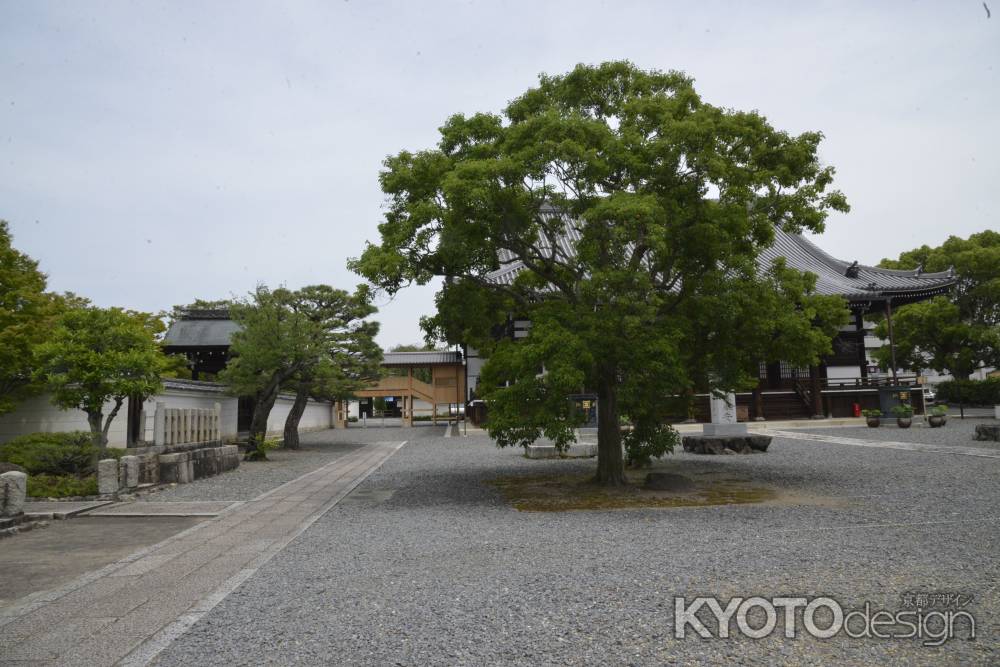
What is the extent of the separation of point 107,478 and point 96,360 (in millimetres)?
1884

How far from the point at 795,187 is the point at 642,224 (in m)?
3.00

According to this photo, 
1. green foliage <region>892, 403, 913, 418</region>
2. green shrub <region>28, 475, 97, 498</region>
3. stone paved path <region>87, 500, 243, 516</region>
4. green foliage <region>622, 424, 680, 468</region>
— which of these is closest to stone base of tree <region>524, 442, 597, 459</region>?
green foliage <region>622, 424, 680, 468</region>

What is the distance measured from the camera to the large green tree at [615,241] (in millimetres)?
8516

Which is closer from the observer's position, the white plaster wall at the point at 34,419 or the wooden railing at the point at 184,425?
the wooden railing at the point at 184,425

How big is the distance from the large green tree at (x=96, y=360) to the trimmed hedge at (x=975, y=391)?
102 feet

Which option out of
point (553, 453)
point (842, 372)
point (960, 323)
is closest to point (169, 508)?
point (553, 453)

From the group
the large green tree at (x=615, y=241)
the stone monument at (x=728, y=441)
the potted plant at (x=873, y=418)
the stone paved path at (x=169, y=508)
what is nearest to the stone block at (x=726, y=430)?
the stone monument at (x=728, y=441)

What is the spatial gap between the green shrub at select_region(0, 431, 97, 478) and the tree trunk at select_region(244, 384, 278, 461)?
5.43 m

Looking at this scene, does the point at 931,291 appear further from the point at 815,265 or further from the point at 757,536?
the point at 757,536

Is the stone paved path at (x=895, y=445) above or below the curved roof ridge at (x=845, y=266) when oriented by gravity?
below

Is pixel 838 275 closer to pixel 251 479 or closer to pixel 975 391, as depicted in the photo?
pixel 975 391

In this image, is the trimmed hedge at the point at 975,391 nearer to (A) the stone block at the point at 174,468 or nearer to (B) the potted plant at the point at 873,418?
(B) the potted plant at the point at 873,418

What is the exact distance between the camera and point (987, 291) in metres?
27.8

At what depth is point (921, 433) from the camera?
60.8ft
